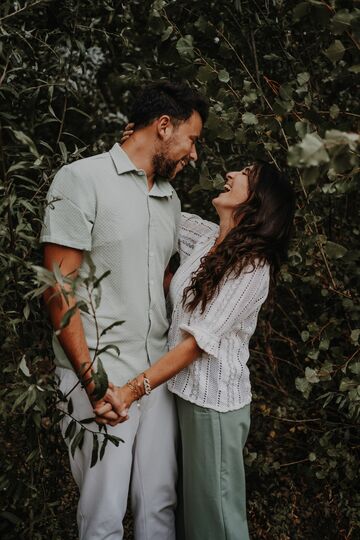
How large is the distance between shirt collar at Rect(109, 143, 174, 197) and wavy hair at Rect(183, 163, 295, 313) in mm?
291

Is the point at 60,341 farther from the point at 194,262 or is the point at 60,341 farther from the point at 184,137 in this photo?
the point at 184,137

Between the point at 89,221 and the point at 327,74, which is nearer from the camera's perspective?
the point at 89,221

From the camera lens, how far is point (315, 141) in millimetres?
1290

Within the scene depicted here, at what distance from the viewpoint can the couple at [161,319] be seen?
2246 millimetres

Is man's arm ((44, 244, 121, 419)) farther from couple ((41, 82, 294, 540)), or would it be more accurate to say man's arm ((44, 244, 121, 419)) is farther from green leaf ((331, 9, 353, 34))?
green leaf ((331, 9, 353, 34))

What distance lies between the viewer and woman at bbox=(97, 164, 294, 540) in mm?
2342

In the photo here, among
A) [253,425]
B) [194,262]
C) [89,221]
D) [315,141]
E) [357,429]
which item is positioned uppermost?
[315,141]

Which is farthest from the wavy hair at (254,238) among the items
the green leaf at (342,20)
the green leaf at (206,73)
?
the green leaf at (342,20)

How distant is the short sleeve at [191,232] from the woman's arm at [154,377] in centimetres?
48

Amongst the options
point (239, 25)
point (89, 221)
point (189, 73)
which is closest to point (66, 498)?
point (89, 221)

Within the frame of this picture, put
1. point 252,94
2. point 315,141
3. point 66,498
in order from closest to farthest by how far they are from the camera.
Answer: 1. point 315,141
2. point 252,94
3. point 66,498

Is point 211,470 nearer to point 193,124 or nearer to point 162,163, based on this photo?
point 162,163

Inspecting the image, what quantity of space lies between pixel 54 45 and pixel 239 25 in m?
0.83

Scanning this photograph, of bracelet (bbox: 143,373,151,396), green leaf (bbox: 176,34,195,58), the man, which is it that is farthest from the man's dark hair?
bracelet (bbox: 143,373,151,396)
